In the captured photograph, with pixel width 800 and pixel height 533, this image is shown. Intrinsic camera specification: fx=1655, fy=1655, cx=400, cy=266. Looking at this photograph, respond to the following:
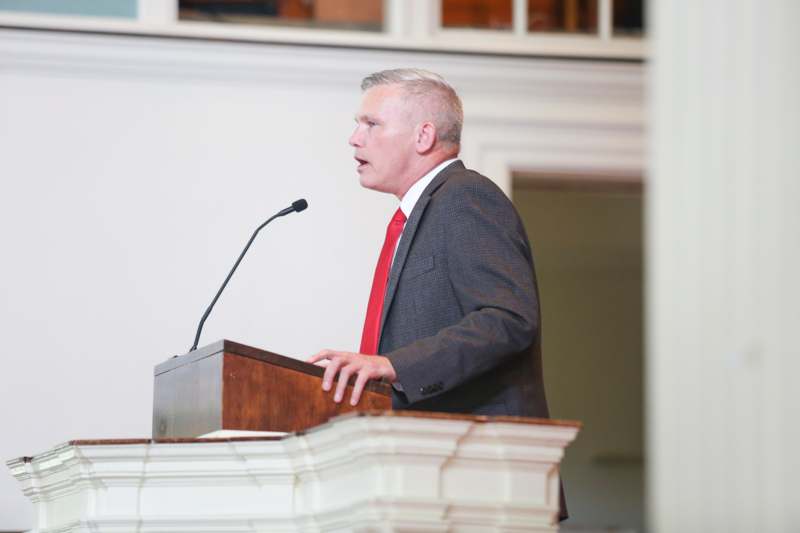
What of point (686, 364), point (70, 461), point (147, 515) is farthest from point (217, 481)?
point (686, 364)

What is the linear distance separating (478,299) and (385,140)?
0.76 m

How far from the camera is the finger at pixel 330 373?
11.4ft

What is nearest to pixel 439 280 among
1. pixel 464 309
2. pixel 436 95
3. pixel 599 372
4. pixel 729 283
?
pixel 464 309

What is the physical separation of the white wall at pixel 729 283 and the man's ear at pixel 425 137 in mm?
1788

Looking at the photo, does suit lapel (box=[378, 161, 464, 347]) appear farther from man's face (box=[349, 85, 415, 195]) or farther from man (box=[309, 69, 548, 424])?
man's face (box=[349, 85, 415, 195])

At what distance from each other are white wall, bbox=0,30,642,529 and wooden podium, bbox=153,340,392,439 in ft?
11.9

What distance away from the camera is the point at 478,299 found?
370 centimetres

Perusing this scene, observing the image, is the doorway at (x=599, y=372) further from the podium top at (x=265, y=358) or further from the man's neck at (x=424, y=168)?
the podium top at (x=265, y=358)

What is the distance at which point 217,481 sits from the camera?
10.9 ft

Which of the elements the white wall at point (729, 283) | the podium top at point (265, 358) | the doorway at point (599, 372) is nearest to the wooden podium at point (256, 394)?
the podium top at point (265, 358)

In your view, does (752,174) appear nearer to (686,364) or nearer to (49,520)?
(686,364)

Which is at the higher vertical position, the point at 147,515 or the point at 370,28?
the point at 370,28

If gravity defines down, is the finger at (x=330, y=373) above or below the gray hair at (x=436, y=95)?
below

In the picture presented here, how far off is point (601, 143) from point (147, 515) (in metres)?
4.68
